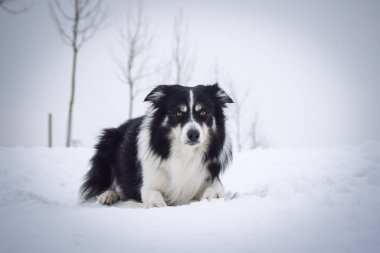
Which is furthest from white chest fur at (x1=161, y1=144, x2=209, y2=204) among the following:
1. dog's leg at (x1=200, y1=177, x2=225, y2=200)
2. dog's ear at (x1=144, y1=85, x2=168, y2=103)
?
dog's ear at (x1=144, y1=85, x2=168, y2=103)

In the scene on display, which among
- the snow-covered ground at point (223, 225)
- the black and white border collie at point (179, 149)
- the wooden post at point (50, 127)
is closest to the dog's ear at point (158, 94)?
the black and white border collie at point (179, 149)

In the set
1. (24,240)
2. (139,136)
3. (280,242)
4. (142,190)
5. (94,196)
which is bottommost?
(94,196)

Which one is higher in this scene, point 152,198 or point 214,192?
point 214,192

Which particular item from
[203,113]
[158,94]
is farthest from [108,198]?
[203,113]

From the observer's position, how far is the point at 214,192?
13.7 ft

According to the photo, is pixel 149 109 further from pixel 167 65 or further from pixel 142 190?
pixel 167 65

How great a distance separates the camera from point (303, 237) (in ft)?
7.24

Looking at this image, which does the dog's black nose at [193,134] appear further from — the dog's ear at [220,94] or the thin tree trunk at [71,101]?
the thin tree trunk at [71,101]

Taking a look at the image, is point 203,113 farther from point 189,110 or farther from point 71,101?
point 71,101

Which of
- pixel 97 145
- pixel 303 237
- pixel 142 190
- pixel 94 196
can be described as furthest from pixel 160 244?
pixel 97 145

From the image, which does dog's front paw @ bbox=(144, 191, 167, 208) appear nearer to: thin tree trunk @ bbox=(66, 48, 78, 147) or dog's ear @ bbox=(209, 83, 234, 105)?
dog's ear @ bbox=(209, 83, 234, 105)

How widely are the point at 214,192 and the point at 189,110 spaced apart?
1220 millimetres

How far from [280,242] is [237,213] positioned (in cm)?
70

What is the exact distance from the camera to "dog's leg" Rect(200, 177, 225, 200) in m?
4.11
